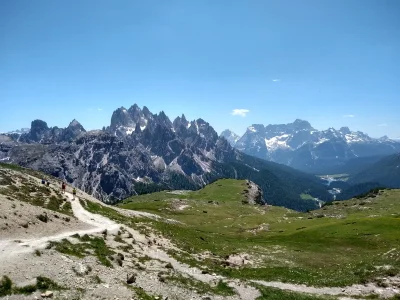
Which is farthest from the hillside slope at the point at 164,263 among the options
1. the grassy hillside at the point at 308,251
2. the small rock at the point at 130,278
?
the grassy hillside at the point at 308,251

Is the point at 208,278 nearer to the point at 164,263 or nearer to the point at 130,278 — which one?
the point at 164,263

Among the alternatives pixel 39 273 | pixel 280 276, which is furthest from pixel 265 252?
pixel 39 273

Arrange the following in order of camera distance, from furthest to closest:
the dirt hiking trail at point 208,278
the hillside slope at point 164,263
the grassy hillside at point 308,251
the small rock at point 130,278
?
the grassy hillside at point 308,251
the dirt hiking trail at point 208,278
the small rock at point 130,278
the hillside slope at point 164,263

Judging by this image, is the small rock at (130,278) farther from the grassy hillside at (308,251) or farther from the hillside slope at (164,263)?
the grassy hillside at (308,251)

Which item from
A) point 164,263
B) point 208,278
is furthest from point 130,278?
point 164,263

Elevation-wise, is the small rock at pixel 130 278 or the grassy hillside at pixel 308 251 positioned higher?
the small rock at pixel 130 278

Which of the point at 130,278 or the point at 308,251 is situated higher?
the point at 130,278

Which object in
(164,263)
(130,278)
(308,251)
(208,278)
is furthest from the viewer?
(308,251)

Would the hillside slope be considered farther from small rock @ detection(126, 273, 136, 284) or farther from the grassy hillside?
the grassy hillside

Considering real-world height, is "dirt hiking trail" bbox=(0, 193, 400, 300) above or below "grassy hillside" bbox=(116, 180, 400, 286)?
above

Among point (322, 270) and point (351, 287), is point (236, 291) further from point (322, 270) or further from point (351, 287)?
point (322, 270)

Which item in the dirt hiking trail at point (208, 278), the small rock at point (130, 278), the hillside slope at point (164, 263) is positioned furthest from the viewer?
the dirt hiking trail at point (208, 278)

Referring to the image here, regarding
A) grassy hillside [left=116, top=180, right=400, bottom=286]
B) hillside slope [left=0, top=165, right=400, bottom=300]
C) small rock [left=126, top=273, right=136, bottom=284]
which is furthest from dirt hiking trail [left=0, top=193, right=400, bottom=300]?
small rock [left=126, top=273, right=136, bottom=284]

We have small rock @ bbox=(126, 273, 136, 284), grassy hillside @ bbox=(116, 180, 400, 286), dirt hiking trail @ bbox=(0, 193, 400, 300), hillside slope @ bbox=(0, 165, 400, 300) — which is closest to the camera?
hillside slope @ bbox=(0, 165, 400, 300)
